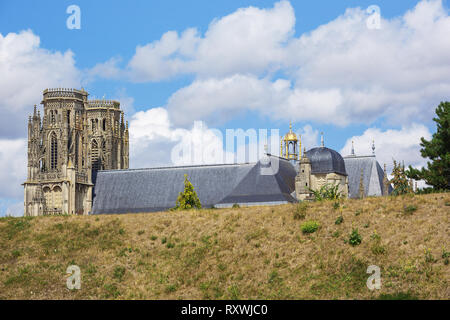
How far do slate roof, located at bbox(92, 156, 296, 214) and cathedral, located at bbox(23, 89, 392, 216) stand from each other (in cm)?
13

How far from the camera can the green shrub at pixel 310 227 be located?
4412 cm

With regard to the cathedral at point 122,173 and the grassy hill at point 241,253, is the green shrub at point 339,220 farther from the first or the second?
the cathedral at point 122,173

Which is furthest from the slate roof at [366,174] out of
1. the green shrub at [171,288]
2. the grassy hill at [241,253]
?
the green shrub at [171,288]

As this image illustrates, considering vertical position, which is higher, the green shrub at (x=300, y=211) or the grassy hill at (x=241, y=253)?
the green shrub at (x=300, y=211)

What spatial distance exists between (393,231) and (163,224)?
1539 centimetres

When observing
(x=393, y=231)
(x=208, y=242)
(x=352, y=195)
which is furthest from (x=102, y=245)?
(x=352, y=195)

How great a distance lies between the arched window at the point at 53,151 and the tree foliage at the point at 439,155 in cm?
6290

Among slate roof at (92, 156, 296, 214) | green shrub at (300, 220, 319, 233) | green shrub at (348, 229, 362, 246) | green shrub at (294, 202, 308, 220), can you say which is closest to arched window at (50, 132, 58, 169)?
slate roof at (92, 156, 296, 214)

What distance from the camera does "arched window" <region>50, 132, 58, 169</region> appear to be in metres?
107

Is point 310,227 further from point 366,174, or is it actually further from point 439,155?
point 366,174

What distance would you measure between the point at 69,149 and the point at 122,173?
11.3m

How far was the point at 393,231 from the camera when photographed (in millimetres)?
42125
